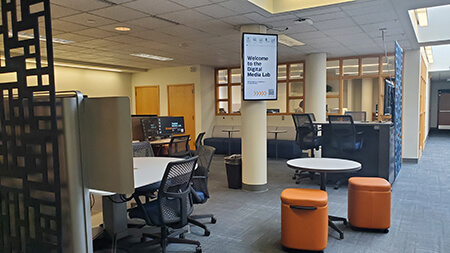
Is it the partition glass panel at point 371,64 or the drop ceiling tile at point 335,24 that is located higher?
the drop ceiling tile at point 335,24

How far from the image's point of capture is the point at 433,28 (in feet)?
21.3

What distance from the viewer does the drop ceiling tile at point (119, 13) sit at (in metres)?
4.13

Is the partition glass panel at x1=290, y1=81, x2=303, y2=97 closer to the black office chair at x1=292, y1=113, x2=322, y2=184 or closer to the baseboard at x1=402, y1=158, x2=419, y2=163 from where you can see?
the baseboard at x1=402, y1=158, x2=419, y2=163

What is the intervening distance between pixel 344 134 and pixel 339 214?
1646 millimetres

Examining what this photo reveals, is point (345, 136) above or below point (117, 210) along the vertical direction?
above

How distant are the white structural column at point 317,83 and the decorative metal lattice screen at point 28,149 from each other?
7.02 meters

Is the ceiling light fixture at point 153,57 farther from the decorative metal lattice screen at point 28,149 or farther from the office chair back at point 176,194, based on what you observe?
the decorative metal lattice screen at point 28,149

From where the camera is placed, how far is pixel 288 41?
6438mm

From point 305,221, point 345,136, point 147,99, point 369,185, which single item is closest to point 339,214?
point 369,185

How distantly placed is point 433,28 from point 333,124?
3.22 metres

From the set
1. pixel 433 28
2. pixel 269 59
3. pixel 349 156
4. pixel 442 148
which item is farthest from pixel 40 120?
pixel 442 148

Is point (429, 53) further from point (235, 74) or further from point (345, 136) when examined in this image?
point (345, 136)

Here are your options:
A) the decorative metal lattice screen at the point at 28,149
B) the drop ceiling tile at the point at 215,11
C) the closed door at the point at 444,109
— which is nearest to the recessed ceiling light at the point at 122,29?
the drop ceiling tile at the point at 215,11

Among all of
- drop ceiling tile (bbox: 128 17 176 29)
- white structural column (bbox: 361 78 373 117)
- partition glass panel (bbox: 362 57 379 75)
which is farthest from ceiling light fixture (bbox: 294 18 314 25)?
white structural column (bbox: 361 78 373 117)
